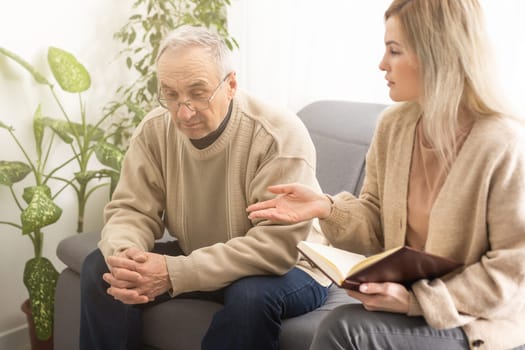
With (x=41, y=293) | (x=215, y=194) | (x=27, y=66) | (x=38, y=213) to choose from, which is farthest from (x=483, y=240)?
(x=27, y=66)

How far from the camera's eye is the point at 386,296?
129 centimetres

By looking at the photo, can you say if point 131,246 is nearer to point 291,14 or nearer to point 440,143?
point 440,143

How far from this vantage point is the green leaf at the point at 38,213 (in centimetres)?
209

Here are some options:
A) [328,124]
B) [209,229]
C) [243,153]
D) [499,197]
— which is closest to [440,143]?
[499,197]

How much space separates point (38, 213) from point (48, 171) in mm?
463

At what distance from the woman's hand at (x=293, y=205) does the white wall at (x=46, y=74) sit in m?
1.25

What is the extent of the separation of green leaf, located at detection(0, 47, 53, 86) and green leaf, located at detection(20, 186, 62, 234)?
420 millimetres

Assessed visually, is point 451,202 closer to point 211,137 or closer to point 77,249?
point 211,137

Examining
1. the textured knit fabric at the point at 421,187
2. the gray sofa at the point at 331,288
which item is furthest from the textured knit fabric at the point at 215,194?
the textured knit fabric at the point at 421,187

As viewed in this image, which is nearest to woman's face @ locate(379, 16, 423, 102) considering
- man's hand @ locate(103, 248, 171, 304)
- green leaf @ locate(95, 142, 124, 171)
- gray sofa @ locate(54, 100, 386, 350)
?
gray sofa @ locate(54, 100, 386, 350)

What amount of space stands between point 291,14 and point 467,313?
5.51 ft

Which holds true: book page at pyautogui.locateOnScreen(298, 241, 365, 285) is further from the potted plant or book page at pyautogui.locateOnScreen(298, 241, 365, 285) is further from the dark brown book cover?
the potted plant

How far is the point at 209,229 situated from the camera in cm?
183

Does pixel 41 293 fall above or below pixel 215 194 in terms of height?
below
